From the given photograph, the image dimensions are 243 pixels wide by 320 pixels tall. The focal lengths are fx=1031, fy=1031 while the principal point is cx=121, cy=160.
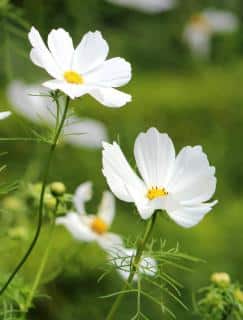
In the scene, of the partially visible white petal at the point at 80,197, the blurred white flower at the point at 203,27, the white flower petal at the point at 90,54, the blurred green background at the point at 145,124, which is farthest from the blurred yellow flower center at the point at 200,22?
the white flower petal at the point at 90,54

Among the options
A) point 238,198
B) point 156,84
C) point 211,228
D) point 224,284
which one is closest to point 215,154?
point 238,198

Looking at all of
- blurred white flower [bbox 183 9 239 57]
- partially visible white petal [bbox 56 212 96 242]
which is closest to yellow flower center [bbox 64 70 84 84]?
partially visible white petal [bbox 56 212 96 242]

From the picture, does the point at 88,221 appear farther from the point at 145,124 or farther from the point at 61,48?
the point at 145,124

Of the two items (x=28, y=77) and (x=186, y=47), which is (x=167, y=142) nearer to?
(x=28, y=77)

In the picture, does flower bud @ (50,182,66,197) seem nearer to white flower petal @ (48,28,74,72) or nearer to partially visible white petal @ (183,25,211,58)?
white flower petal @ (48,28,74,72)

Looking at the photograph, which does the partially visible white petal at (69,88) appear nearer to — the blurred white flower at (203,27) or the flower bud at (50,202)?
the flower bud at (50,202)
